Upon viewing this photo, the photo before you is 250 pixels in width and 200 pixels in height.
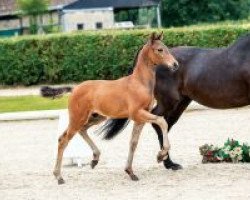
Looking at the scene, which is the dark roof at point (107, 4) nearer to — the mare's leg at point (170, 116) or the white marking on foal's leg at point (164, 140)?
the mare's leg at point (170, 116)

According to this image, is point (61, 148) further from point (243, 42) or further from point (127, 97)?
point (243, 42)

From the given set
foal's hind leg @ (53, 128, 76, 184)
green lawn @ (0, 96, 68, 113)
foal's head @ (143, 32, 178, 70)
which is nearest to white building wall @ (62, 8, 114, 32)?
green lawn @ (0, 96, 68, 113)

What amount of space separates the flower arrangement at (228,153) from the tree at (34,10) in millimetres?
36785

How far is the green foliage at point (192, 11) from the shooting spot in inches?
2552

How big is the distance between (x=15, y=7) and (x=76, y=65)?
2891cm

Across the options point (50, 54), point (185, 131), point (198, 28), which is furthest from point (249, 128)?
point (50, 54)

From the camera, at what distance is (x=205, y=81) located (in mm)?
11641

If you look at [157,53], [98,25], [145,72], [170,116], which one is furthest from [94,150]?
[98,25]

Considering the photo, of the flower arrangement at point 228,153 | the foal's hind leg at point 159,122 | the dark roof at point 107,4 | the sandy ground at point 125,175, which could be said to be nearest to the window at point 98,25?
the dark roof at point 107,4

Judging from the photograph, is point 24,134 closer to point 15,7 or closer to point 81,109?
point 81,109

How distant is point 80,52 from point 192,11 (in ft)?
132

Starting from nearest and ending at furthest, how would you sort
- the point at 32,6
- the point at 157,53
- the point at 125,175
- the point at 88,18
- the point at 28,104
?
the point at 157,53 → the point at 125,175 → the point at 28,104 → the point at 32,6 → the point at 88,18

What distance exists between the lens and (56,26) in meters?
52.1

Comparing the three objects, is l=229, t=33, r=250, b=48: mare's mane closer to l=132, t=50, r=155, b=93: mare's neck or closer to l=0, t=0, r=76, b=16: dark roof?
l=132, t=50, r=155, b=93: mare's neck
